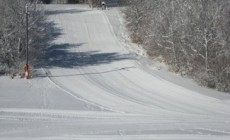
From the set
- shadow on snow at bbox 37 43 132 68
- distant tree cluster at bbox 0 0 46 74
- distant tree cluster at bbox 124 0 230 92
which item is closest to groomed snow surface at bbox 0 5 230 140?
shadow on snow at bbox 37 43 132 68

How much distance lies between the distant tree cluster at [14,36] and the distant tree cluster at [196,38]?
8.07m

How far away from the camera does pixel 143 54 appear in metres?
39.8

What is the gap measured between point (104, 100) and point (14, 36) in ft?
33.7

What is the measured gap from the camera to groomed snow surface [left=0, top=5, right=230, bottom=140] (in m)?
18.4

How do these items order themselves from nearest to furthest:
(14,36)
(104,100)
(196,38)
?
(104,100) → (196,38) → (14,36)

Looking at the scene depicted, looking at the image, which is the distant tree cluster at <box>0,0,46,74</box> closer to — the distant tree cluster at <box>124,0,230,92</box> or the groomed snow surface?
the groomed snow surface

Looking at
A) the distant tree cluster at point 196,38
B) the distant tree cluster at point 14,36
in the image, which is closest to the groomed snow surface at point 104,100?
the distant tree cluster at point 196,38

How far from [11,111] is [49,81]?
891 centimetres

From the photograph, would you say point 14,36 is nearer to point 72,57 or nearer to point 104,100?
point 72,57

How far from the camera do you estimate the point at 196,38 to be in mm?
32500

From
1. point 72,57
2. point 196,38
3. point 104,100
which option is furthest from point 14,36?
point 196,38

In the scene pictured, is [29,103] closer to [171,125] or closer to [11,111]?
[11,111]

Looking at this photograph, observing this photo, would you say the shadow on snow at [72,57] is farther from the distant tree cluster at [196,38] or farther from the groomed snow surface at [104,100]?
the distant tree cluster at [196,38]

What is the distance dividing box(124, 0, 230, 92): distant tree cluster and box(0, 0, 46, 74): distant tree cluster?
8.07 metres
